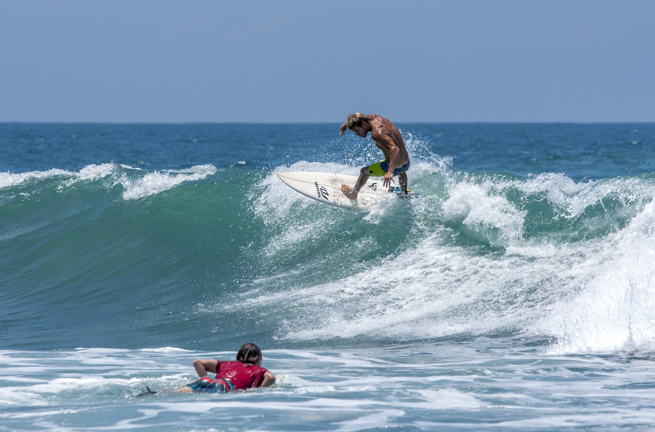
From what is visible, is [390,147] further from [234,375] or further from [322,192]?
[234,375]

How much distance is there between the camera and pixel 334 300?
789 cm

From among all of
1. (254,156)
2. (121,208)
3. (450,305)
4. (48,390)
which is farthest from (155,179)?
(254,156)

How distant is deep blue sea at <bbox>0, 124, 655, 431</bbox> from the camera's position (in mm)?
4484

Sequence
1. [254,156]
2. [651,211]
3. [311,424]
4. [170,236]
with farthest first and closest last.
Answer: [254,156], [170,236], [651,211], [311,424]

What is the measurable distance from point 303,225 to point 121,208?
4.02m

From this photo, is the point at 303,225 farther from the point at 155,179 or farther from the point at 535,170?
the point at 535,170

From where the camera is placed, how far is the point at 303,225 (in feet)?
33.8

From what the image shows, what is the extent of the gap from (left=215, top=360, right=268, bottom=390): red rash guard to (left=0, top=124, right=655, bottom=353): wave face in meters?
1.83

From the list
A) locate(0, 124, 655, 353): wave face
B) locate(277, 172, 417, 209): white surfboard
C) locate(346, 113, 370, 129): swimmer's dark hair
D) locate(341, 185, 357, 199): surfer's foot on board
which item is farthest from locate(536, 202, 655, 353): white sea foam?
locate(341, 185, 357, 199): surfer's foot on board

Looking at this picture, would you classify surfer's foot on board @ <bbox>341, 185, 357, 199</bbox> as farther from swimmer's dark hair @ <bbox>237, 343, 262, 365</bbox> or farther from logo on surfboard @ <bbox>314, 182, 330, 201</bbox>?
swimmer's dark hair @ <bbox>237, 343, 262, 365</bbox>

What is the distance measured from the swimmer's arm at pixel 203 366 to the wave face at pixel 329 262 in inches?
71.9

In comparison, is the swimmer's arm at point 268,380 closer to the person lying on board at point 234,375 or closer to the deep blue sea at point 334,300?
the person lying on board at point 234,375

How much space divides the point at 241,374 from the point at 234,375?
0.05 m

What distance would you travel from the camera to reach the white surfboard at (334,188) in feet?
32.1
